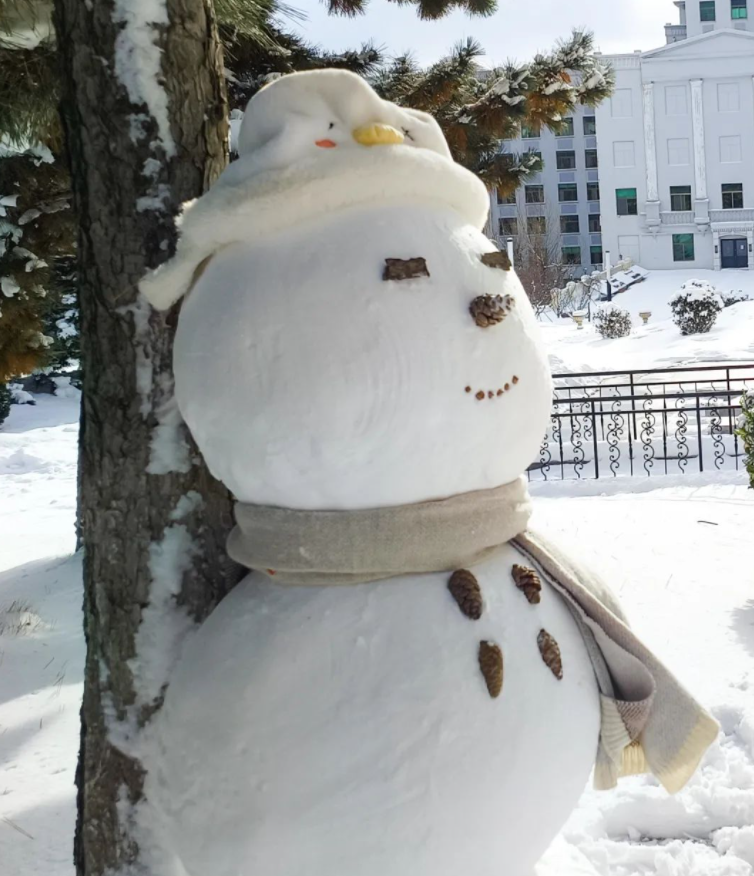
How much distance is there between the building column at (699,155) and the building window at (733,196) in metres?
1.03

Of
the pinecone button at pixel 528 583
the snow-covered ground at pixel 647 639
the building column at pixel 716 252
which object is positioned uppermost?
the building column at pixel 716 252

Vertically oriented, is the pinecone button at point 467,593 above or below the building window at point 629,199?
below

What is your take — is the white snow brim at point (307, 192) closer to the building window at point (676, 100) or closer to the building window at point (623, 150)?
the building window at point (623, 150)

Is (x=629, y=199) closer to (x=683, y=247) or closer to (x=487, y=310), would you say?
(x=683, y=247)

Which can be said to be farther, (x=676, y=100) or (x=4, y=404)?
(x=676, y=100)

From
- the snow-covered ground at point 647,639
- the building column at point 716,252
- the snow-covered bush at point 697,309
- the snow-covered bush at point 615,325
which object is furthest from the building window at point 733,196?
the snow-covered ground at point 647,639

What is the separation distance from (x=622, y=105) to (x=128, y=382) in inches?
1860

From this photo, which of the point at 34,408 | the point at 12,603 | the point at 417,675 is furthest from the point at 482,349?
the point at 34,408

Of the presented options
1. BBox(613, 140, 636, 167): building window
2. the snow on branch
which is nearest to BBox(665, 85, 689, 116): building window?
BBox(613, 140, 636, 167): building window

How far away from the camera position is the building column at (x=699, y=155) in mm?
43938

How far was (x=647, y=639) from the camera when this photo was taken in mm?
4930

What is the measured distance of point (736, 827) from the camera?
3.19m

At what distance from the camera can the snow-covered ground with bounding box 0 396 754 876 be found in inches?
122

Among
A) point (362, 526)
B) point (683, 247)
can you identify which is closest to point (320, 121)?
point (362, 526)
